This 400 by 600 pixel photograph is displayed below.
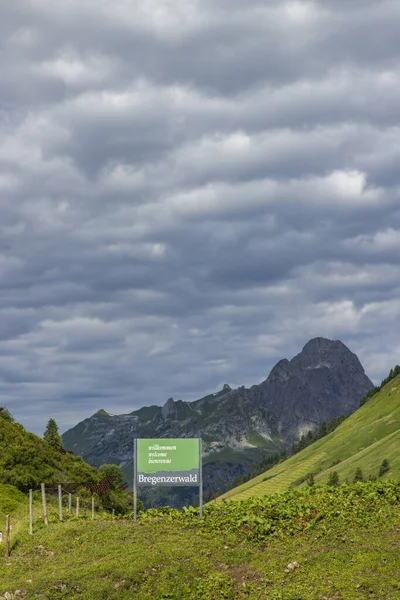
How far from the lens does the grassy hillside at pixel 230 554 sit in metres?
31.4

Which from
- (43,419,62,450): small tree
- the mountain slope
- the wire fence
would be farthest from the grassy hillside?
(43,419,62,450): small tree

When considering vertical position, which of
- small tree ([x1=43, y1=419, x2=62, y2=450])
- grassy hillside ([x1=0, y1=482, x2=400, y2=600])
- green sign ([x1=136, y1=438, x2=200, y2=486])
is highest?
small tree ([x1=43, y1=419, x2=62, y2=450])

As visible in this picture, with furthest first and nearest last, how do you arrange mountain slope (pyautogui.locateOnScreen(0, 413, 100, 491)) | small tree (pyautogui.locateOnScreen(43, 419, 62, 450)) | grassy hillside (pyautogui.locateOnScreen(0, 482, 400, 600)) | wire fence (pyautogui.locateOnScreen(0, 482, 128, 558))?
small tree (pyautogui.locateOnScreen(43, 419, 62, 450)) → mountain slope (pyautogui.locateOnScreen(0, 413, 100, 491)) → wire fence (pyautogui.locateOnScreen(0, 482, 128, 558)) → grassy hillside (pyautogui.locateOnScreen(0, 482, 400, 600))

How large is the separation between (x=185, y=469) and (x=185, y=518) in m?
3.87

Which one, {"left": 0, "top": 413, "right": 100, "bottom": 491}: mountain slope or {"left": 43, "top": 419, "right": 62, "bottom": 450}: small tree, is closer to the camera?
{"left": 0, "top": 413, "right": 100, "bottom": 491}: mountain slope

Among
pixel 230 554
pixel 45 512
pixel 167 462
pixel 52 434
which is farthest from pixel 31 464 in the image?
pixel 52 434

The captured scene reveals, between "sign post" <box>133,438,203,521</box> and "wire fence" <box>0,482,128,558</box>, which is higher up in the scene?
"sign post" <box>133,438,203,521</box>

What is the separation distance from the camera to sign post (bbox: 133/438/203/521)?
147 feet

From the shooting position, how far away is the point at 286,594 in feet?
99.4

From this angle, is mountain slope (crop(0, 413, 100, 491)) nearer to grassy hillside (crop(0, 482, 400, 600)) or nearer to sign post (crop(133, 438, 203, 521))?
sign post (crop(133, 438, 203, 521))

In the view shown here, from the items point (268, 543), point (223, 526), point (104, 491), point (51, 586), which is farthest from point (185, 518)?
point (104, 491)

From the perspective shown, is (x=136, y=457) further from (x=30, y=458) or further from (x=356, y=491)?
(x=30, y=458)

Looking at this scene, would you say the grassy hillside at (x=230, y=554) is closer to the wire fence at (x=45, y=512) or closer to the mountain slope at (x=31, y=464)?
the wire fence at (x=45, y=512)

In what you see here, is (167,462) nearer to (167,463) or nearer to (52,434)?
(167,463)
